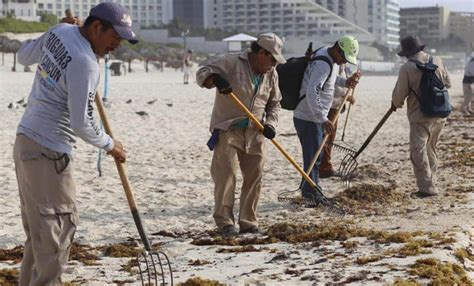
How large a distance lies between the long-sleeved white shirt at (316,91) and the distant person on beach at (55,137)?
3.70m

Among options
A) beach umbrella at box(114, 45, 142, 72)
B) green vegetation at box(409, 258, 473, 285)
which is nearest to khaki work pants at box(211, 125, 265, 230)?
green vegetation at box(409, 258, 473, 285)

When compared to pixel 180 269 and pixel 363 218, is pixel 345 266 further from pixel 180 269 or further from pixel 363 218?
pixel 363 218

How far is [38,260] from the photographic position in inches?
173

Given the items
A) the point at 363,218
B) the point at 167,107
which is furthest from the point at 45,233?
the point at 167,107

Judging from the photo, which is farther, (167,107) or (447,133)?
(167,107)

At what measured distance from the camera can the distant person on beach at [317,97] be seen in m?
7.96

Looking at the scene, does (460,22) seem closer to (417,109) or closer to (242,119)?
(417,109)

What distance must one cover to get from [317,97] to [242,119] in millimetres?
1421

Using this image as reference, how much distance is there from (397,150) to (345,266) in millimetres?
8229

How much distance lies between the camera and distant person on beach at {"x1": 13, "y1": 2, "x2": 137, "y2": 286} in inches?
171

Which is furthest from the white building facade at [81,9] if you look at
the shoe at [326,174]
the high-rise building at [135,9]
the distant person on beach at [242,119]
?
the distant person on beach at [242,119]

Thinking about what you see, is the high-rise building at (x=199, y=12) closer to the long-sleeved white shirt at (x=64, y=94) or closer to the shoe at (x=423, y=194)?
the shoe at (x=423, y=194)

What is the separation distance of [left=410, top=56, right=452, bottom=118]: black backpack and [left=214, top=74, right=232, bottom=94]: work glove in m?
2.67

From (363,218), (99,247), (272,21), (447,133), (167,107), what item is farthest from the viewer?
(272,21)
